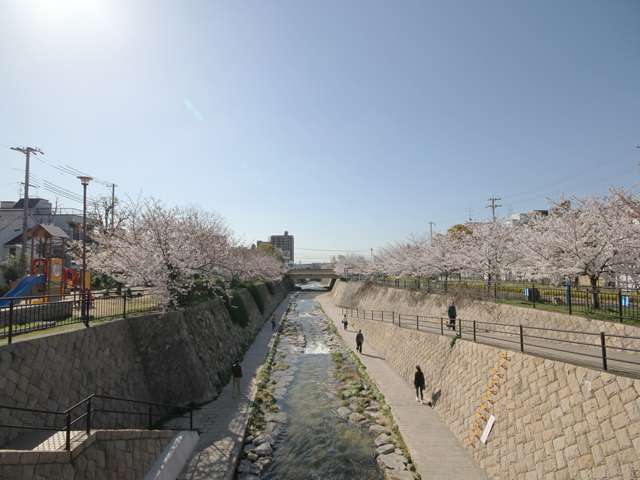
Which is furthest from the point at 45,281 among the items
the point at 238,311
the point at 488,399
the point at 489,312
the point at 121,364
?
the point at 489,312

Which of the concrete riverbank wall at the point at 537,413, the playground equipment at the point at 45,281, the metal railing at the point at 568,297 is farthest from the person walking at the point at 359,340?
the playground equipment at the point at 45,281

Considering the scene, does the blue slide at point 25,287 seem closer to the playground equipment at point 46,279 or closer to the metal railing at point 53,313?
the playground equipment at point 46,279

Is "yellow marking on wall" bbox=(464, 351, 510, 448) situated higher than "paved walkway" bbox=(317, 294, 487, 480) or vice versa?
"yellow marking on wall" bbox=(464, 351, 510, 448)

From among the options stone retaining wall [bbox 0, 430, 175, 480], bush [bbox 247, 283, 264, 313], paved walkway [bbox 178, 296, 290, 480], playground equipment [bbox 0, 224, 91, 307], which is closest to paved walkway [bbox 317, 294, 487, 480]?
paved walkway [bbox 178, 296, 290, 480]

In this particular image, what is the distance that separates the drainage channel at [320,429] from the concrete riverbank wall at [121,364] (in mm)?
3332

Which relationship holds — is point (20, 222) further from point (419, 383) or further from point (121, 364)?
point (419, 383)

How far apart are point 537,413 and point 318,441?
8.15 metres

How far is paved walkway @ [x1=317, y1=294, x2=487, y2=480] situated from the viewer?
10109 mm

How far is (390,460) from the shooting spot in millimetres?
11266

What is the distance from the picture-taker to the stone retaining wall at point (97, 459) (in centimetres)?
602

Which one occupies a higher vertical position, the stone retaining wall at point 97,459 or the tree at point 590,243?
the tree at point 590,243

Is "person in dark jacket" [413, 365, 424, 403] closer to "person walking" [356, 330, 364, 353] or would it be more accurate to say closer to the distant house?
"person walking" [356, 330, 364, 353]

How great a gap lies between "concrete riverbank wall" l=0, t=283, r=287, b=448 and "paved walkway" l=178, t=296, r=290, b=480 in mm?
1043

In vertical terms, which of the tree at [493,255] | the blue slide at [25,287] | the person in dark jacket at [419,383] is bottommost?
the person in dark jacket at [419,383]
